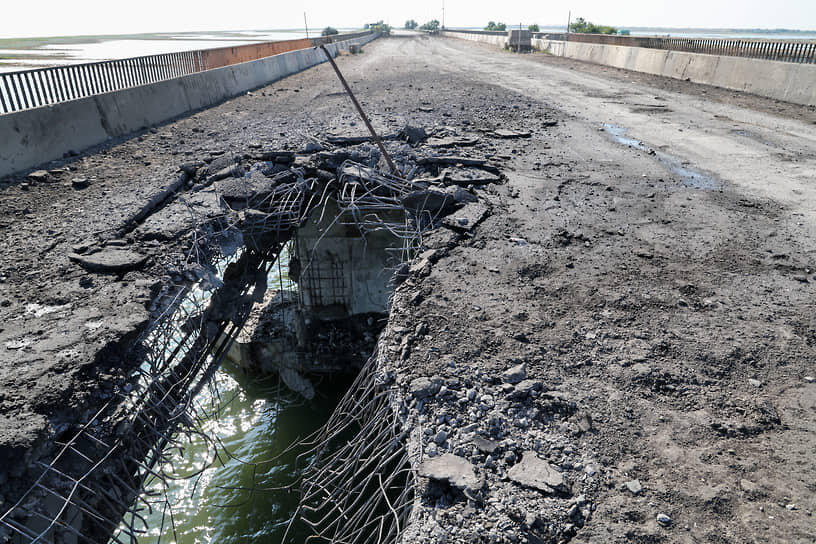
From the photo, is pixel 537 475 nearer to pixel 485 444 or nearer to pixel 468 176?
pixel 485 444

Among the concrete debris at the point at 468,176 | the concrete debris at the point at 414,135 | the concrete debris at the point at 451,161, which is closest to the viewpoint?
the concrete debris at the point at 468,176

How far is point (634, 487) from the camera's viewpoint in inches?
97.4

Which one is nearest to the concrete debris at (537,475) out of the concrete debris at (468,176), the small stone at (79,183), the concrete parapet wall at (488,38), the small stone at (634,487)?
the small stone at (634,487)

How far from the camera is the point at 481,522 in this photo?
239 centimetres

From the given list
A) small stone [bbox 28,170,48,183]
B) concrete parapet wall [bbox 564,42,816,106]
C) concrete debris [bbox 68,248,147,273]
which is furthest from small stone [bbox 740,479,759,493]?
concrete parapet wall [bbox 564,42,816,106]

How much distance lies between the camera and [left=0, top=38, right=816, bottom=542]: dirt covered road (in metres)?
2.46

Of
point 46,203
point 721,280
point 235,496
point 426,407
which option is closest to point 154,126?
point 46,203

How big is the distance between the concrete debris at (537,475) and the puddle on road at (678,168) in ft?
17.1

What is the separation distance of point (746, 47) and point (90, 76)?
1719 centimetres

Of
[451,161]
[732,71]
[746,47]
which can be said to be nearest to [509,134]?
[451,161]

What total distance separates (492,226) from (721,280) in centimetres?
216

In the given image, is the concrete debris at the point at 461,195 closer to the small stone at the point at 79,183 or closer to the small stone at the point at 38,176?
the small stone at the point at 79,183

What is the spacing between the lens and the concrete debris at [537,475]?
8.21 ft

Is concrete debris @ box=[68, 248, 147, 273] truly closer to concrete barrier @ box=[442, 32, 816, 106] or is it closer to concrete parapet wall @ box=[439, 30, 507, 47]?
concrete barrier @ box=[442, 32, 816, 106]
